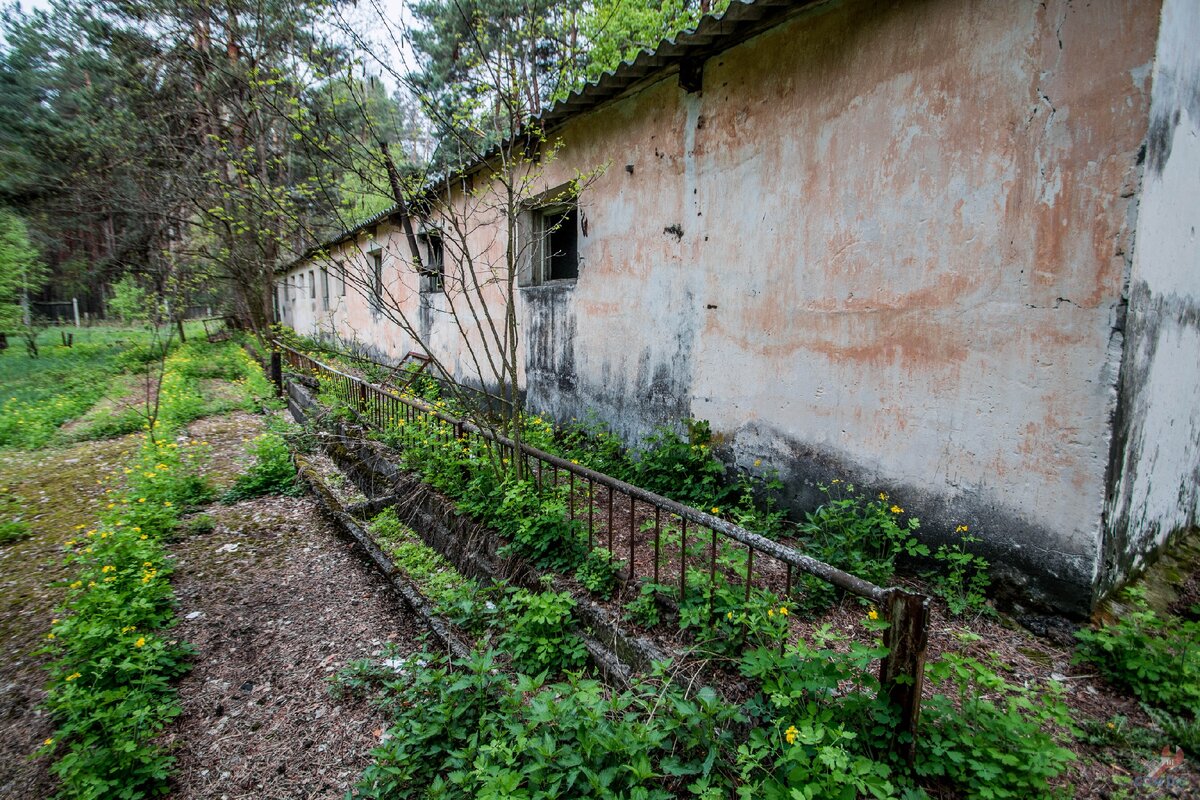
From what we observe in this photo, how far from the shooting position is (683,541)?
9.16ft

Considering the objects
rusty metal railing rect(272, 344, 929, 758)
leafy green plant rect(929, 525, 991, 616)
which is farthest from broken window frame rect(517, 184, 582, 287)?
leafy green plant rect(929, 525, 991, 616)

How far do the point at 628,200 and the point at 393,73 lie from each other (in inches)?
99.1

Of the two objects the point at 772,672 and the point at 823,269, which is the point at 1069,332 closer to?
the point at 823,269

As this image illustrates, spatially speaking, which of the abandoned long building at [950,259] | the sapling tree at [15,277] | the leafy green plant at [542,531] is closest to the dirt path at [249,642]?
the leafy green plant at [542,531]

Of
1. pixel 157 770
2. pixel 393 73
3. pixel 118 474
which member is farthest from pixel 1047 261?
pixel 118 474

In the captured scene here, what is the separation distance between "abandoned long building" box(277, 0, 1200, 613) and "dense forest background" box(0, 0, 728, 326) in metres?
1.11

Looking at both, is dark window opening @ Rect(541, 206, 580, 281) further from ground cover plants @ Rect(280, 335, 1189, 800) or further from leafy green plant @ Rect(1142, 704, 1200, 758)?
leafy green plant @ Rect(1142, 704, 1200, 758)

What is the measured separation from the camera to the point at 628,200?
18.3 feet

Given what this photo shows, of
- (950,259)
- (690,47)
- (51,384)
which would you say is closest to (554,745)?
(950,259)

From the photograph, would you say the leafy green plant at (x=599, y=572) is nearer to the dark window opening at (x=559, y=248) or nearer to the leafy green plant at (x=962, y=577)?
the leafy green plant at (x=962, y=577)

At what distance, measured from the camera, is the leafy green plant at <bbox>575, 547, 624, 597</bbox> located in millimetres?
3283

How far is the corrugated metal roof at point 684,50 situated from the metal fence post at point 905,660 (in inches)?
150

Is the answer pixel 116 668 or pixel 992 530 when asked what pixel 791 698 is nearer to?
pixel 992 530

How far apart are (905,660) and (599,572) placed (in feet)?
6.11
